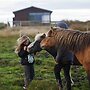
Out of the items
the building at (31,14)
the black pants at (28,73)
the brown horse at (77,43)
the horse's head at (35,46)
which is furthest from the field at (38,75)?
the building at (31,14)

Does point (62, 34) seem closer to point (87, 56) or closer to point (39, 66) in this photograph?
point (87, 56)

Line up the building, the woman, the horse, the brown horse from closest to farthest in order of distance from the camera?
the brown horse < the horse < the woman < the building

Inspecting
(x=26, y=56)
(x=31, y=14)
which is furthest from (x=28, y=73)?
(x=31, y=14)

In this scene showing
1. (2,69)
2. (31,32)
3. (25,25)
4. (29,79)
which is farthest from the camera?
(25,25)

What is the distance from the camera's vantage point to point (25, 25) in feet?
115

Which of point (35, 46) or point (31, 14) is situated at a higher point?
point (35, 46)

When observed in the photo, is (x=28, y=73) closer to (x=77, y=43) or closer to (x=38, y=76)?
(x=38, y=76)

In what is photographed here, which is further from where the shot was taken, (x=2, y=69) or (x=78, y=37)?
(x=2, y=69)

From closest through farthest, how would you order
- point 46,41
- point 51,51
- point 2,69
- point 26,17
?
point 46,41, point 51,51, point 2,69, point 26,17

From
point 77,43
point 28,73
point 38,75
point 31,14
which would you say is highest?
point 77,43

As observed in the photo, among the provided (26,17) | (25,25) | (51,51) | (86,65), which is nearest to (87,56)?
(86,65)

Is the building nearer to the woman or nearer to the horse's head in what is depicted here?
the woman

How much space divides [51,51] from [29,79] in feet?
4.40

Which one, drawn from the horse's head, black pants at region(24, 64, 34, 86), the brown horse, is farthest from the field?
the brown horse
